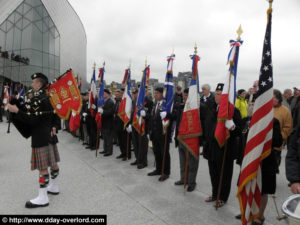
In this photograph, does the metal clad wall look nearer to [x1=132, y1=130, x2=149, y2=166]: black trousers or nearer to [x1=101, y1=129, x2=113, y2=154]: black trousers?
[x1=101, y1=129, x2=113, y2=154]: black trousers

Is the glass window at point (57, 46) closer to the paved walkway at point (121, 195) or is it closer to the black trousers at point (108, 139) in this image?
the black trousers at point (108, 139)

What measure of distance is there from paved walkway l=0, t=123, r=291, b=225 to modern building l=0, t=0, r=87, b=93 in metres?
22.6

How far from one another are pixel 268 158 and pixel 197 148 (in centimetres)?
144

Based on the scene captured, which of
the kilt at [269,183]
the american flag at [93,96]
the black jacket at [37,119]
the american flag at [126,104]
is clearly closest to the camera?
the kilt at [269,183]

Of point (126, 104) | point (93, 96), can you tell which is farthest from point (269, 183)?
point (93, 96)

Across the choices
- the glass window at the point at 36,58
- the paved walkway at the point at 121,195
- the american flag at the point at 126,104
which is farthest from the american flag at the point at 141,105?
the glass window at the point at 36,58

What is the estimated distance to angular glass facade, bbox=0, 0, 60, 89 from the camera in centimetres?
2681

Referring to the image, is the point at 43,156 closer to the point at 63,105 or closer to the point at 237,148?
the point at 63,105

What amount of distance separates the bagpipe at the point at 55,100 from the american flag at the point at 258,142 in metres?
3.15

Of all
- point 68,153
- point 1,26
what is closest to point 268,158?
point 68,153

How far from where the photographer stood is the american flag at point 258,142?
8.86 ft

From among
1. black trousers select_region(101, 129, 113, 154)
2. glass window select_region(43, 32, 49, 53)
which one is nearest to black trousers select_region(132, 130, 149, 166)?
black trousers select_region(101, 129, 113, 154)

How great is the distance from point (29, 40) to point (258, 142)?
30.7 metres

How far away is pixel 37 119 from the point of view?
3.55m
